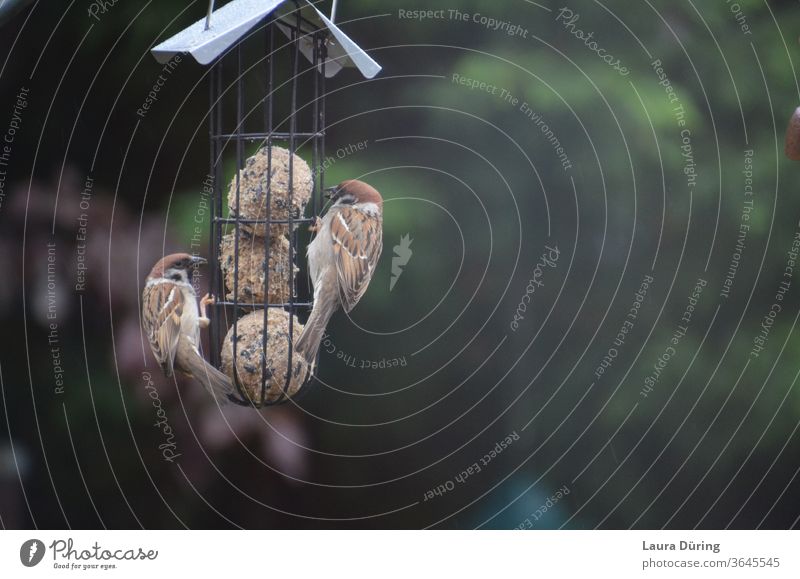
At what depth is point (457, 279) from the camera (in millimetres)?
3881

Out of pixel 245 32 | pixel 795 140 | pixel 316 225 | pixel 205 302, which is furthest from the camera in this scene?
pixel 316 225

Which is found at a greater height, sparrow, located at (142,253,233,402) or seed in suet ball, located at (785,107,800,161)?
seed in suet ball, located at (785,107,800,161)

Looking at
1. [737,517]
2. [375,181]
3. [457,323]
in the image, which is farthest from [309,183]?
[737,517]

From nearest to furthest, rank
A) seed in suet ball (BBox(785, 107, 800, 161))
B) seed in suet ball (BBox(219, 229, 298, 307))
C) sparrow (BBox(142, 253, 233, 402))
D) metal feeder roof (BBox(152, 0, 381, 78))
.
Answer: seed in suet ball (BBox(785, 107, 800, 161)) < metal feeder roof (BBox(152, 0, 381, 78)) < seed in suet ball (BBox(219, 229, 298, 307)) < sparrow (BBox(142, 253, 233, 402))

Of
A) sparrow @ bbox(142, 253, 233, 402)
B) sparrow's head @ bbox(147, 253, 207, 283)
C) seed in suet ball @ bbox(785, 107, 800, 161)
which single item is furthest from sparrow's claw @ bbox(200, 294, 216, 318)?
seed in suet ball @ bbox(785, 107, 800, 161)

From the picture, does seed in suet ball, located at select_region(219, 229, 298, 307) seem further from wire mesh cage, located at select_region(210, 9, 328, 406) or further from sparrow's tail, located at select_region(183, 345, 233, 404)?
sparrow's tail, located at select_region(183, 345, 233, 404)

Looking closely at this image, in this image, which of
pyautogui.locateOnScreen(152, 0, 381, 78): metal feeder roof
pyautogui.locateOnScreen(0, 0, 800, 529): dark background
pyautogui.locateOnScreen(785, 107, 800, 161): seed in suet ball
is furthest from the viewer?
pyautogui.locateOnScreen(0, 0, 800, 529): dark background

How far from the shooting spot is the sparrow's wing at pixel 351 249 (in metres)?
3.53

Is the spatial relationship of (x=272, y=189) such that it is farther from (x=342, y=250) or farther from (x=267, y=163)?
(x=342, y=250)

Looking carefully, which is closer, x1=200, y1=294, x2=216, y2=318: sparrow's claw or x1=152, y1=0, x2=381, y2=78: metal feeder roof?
x1=152, y1=0, x2=381, y2=78: metal feeder roof

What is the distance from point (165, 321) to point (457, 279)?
939mm

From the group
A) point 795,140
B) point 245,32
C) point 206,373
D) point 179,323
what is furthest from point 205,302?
point 795,140

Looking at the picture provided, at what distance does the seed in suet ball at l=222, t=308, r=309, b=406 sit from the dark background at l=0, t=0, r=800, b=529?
522 millimetres

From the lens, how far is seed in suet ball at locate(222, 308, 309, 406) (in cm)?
338
